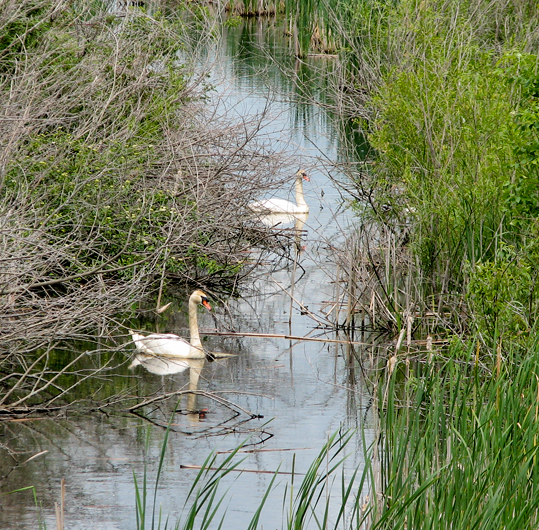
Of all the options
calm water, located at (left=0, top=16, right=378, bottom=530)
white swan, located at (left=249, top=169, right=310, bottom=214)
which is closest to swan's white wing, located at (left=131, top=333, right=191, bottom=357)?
calm water, located at (left=0, top=16, right=378, bottom=530)

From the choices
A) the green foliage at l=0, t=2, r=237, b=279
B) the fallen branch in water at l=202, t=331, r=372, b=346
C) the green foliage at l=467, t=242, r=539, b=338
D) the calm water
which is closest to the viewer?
the calm water

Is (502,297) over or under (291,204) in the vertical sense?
over

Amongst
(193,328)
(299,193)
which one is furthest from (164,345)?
(299,193)

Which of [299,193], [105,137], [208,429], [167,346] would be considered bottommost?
[208,429]

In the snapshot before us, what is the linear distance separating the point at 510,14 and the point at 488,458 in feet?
49.8

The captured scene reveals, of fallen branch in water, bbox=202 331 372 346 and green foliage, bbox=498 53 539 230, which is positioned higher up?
green foliage, bbox=498 53 539 230

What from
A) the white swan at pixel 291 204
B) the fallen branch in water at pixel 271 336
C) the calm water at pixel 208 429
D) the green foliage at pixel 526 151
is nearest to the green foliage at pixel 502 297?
the green foliage at pixel 526 151

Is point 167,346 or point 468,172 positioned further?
point 468,172

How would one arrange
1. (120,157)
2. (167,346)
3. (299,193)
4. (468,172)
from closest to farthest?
(167,346) < (468,172) < (120,157) < (299,193)

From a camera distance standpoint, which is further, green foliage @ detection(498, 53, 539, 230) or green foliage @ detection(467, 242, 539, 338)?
green foliage @ detection(498, 53, 539, 230)

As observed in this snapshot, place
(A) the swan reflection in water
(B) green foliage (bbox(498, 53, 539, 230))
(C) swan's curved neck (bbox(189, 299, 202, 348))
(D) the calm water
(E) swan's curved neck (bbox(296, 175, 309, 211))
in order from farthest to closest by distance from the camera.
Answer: (E) swan's curved neck (bbox(296, 175, 309, 211)) < (C) swan's curved neck (bbox(189, 299, 202, 348)) < (A) the swan reflection in water < (B) green foliage (bbox(498, 53, 539, 230)) < (D) the calm water

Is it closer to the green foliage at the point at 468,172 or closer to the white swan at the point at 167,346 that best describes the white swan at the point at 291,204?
the green foliage at the point at 468,172

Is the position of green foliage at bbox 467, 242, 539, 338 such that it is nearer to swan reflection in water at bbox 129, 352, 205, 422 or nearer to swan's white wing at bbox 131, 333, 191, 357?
swan reflection in water at bbox 129, 352, 205, 422

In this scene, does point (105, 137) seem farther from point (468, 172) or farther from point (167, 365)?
point (468, 172)
